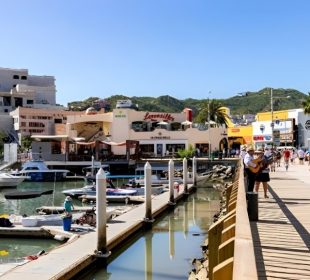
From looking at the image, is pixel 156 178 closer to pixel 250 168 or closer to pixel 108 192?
pixel 108 192

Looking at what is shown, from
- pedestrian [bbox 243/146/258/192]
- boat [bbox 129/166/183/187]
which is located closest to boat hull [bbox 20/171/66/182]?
boat [bbox 129/166/183/187]

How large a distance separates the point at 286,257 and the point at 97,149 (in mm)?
66996

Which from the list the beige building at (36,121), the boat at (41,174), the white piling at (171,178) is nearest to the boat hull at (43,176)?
the boat at (41,174)

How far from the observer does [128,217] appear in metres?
26.6

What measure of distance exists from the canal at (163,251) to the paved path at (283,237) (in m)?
4.26

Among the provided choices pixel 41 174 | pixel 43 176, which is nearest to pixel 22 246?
pixel 43 176

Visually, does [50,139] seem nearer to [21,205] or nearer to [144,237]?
[21,205]

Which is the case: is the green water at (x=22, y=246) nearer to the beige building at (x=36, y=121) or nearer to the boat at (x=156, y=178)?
the boat at (x=156, y=178)

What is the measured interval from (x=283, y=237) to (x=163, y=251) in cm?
1112

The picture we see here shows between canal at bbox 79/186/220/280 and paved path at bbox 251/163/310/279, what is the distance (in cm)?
426

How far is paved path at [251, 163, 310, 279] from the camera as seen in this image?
8.26 metres

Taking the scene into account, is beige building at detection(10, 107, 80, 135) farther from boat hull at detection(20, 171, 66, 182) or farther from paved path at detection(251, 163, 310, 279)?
paved path at detection(251, 163, 310, 279)

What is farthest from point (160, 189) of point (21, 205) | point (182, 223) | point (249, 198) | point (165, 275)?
point (249, 198)

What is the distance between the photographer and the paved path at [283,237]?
27.1ft
